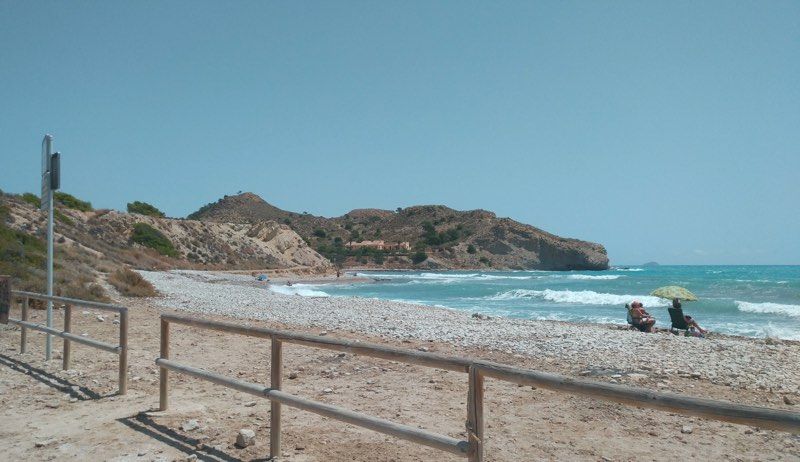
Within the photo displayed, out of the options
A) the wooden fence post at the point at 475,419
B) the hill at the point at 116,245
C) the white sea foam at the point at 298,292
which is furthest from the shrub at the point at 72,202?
the wooden fence post at the point at 475,419

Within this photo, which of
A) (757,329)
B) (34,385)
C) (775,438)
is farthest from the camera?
(757,329)

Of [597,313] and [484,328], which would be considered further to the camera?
[597,313]

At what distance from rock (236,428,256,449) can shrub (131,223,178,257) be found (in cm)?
4942

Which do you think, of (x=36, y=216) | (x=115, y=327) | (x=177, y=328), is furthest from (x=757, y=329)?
(x=36, y=216)

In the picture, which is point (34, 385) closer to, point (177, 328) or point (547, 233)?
point (177, 328)

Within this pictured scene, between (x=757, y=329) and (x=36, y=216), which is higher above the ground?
(x=36, y=216)

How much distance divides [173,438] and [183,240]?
55298 millimetres

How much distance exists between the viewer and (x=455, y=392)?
Result: 711 cm

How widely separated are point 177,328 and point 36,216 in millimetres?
26652

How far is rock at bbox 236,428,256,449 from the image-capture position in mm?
4985

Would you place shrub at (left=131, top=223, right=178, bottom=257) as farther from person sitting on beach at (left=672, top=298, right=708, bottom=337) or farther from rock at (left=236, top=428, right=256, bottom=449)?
rock at (left=236, top=428, right=256, bottom=449)

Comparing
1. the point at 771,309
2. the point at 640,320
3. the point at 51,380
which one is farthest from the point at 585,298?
the point at 51,380

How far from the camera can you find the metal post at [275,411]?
4.75 m

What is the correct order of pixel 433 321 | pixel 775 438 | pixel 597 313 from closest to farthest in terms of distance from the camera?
1. pixel 775 438
2. pixel 433 321
3. pixel 597 313
